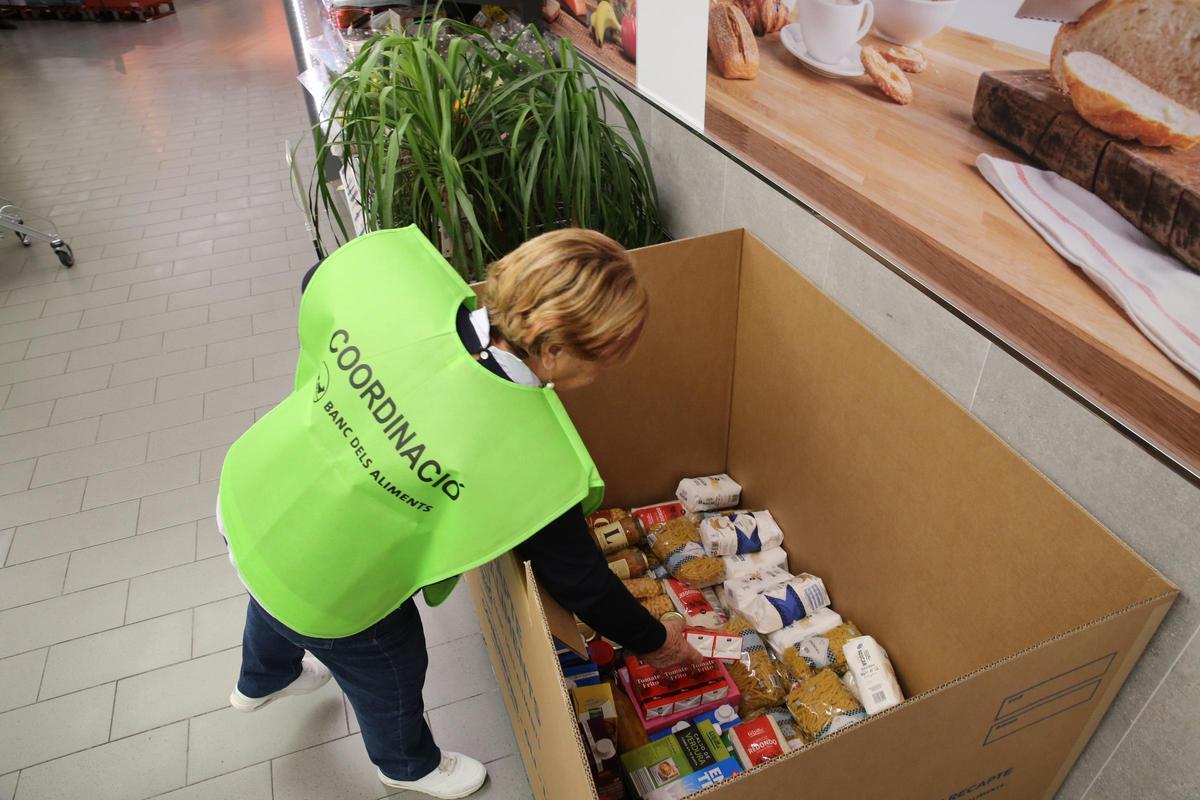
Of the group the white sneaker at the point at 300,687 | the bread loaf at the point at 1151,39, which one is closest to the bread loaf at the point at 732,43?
the bread loaf at the point at 1151,39

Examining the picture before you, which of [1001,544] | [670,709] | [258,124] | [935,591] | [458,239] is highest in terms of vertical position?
[458,239]

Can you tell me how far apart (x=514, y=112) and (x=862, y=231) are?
105cm

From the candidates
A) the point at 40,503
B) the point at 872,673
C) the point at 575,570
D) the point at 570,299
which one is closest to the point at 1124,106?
the point at 570,299

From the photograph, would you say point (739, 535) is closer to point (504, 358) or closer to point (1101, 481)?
point (1101, 481)

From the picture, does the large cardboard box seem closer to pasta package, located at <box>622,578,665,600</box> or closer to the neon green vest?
the neon green vest

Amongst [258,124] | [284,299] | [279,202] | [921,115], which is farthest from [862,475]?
[258,124]

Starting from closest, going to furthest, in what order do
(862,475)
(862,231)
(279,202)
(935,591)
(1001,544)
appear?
(1001,544) < (862,231) < (935,591) < (862,475) < (279,202)

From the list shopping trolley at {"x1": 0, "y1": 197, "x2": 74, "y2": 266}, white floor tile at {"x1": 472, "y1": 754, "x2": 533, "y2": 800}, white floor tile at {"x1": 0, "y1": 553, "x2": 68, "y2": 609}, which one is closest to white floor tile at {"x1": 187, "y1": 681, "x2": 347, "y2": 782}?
white floor tile at {"x1": 472, "y1": 754, "x2": 533, "y2": 800}

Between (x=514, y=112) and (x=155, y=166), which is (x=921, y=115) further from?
(x=155, y=166)

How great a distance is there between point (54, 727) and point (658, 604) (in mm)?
1543

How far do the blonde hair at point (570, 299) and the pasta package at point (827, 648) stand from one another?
1024mm

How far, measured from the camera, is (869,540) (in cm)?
176

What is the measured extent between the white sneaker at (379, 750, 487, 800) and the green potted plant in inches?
46.3

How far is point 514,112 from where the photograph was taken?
2.08 m
